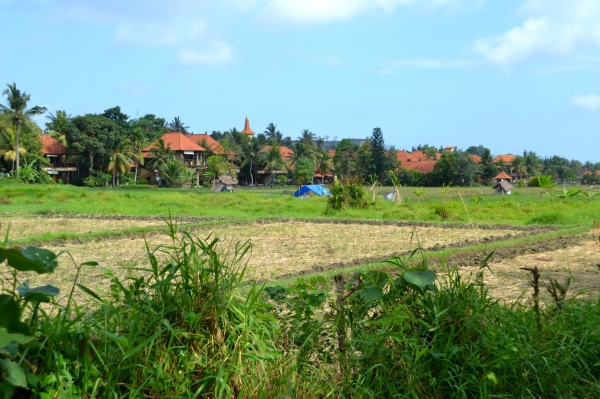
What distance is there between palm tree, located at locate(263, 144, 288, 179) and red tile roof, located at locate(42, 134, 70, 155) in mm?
20687

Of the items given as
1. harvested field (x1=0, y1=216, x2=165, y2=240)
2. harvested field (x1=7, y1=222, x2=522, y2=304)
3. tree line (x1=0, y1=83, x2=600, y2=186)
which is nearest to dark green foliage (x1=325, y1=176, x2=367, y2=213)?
harvested field (x1=7, y1=222, x2=522, y2=304)

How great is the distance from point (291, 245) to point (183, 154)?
52535 mm

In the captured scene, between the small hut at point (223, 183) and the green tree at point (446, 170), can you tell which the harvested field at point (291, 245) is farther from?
the green tree at point (446, 170)

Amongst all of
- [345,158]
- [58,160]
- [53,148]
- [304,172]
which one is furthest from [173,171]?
[345,158]

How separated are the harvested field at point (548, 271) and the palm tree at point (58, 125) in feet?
163

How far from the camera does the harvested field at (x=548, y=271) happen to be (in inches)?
288

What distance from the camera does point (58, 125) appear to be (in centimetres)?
5662

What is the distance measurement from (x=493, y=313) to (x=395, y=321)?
24.3 inches

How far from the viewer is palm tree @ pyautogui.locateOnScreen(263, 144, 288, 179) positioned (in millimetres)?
66750

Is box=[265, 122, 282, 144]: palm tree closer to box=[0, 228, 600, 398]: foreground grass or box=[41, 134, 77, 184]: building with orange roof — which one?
box=[41, 134, 77, 184]: building with orange roof

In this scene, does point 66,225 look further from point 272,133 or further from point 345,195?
point 272,133

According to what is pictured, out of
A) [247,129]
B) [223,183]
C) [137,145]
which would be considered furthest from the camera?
[247,129]

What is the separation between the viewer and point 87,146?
5434cm

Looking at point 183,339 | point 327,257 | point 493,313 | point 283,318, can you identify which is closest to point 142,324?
Answer: point 183,339
